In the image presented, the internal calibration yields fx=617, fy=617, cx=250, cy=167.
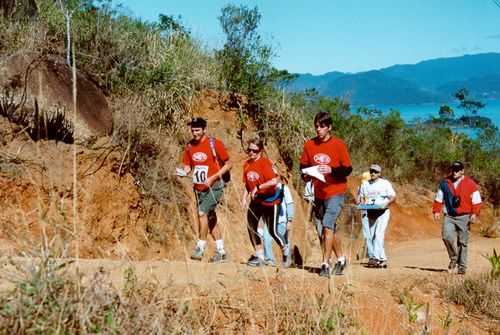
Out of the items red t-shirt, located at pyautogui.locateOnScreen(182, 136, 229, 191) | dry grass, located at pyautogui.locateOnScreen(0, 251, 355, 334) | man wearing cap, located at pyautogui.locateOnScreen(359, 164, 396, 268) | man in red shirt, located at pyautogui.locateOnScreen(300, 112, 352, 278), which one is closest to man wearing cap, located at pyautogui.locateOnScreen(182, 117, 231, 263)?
red t-shirt, located at pyautogui.locateOnScreen(182, 136, 229, 191)

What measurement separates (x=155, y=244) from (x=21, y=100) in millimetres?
2957

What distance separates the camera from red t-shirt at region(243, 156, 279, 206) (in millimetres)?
8180

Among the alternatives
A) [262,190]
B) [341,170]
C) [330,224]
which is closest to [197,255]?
[262,190]

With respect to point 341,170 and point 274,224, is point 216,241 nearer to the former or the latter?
point 274,224

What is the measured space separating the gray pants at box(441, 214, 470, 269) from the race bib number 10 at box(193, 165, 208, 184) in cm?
420

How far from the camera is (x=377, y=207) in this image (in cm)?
1008

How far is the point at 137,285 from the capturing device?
4.06 meters

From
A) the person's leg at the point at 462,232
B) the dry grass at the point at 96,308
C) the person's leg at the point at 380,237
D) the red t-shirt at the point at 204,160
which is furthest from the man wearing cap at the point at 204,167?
the person's leg at the point at 462,232

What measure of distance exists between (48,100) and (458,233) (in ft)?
21.8

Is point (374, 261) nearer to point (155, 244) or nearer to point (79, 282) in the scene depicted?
point (155, 244)

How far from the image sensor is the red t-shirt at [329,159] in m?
7.45

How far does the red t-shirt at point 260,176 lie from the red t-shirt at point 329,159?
695 millimetres

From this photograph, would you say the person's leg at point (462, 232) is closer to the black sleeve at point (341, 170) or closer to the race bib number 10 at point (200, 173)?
the black sleeve at point (341, 170)

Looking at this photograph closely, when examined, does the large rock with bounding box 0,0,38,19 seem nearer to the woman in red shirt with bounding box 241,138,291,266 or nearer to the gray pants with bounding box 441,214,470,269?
the woman in red shirt with bounding box 241,138,291,266
